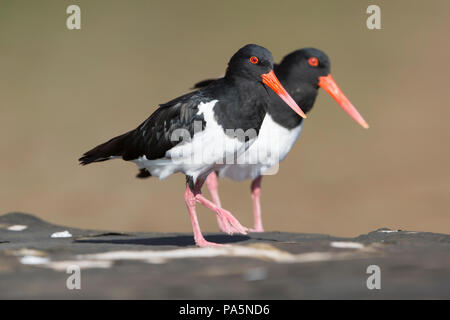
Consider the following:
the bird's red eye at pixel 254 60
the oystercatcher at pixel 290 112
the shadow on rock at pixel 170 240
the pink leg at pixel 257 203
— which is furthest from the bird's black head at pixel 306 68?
the shadow on rock at pixel 170 240

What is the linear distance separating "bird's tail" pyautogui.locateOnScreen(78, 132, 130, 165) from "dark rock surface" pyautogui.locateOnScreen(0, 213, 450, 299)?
0.76 m

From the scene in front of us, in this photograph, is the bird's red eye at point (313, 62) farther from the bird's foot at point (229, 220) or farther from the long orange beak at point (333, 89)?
the bird's foot at point (229, 220)

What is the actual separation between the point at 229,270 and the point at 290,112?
3.03 metres

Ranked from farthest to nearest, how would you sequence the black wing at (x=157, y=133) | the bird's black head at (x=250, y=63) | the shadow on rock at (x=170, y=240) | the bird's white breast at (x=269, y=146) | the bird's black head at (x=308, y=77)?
the bird's black head at (x=308, y=77), the bird's white breast at (x=269, y=146), the shadow on rock at (x=170, y=240), the bird's black head at (x=250, y=63), the black wing at (x=157, y=133)

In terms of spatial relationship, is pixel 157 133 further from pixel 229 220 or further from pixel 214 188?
pixel 214 188


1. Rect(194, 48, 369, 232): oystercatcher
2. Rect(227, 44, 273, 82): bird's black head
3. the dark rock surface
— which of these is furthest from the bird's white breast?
the dark rock surface

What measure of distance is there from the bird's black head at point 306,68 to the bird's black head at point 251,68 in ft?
5.29

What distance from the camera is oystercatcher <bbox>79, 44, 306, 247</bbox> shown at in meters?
4.98

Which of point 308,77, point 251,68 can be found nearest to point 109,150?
point 251,68

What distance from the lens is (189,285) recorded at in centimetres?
371

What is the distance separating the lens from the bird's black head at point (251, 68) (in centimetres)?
518

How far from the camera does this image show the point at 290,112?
22.1ft

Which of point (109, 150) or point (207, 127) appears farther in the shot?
point (109, 150)
